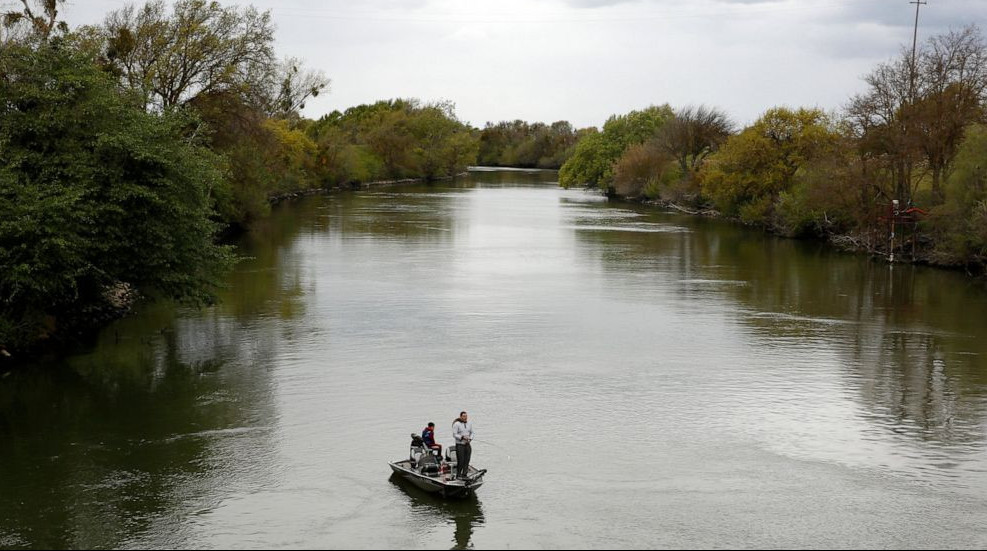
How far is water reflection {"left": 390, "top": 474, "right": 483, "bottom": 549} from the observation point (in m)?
19.5

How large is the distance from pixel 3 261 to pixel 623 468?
68.2 ft

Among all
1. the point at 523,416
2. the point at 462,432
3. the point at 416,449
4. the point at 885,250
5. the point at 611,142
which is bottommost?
the point at 523,416

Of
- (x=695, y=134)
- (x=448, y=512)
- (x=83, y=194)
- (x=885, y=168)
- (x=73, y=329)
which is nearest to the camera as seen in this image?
(x=448, y=512)

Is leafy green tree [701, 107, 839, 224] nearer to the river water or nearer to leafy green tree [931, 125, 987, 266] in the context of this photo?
leafy green tree [931, 125, 987, 266]

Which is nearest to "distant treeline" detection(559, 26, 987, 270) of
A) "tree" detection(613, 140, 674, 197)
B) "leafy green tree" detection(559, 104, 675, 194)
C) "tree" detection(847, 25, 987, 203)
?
"tree" detection(847, 25, 987, 203)

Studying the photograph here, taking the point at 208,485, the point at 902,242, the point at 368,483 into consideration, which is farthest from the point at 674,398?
the point at 902,242

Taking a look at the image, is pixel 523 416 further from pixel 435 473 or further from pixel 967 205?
pixel 967 205

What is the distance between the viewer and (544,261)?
6050cm

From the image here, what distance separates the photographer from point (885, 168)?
208 ft

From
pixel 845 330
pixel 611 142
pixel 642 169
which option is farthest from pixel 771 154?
pixel 611 142

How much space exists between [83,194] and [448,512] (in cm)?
1877

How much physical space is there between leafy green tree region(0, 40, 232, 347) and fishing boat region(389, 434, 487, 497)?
15508 millimetres

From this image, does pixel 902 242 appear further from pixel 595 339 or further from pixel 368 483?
pixel 368 483

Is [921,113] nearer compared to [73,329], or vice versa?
[73,329]
